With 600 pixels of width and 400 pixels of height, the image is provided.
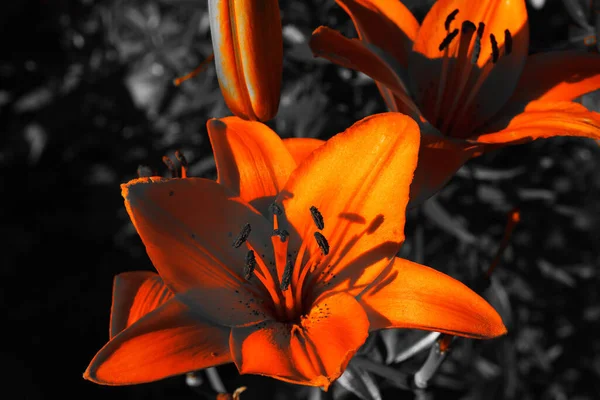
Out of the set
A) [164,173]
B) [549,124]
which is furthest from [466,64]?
[164,173]

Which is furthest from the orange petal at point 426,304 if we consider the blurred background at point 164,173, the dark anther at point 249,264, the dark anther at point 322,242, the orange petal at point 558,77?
the blurred background at point 164,173

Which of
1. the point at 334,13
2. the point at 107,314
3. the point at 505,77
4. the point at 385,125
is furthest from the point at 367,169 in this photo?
the point at 107,314

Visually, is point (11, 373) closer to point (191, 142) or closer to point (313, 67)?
point (191, 142)

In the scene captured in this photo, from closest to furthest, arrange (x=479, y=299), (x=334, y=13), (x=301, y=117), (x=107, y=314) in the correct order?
(x=479, y=299) → (x=334, y=13) → (x=301, y=117) → (x=107, y=314)

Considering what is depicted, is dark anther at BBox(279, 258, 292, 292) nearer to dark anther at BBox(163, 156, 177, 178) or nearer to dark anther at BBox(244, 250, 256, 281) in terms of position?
dark anther at BBox(244, 250, 256, 281)

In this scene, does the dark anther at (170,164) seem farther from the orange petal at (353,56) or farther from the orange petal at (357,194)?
the orange petal at (353,56)

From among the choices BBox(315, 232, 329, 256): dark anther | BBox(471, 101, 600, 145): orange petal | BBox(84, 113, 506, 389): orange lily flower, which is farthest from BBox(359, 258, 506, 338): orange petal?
BBox(471, 101, 600, 145): orange petal

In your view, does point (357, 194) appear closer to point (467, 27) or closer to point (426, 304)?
point (426, 304)
